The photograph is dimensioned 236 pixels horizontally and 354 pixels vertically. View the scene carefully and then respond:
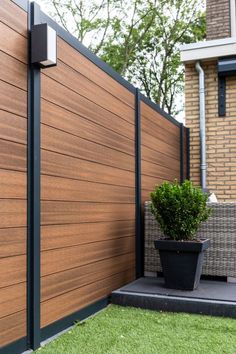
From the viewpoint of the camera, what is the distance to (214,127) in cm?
588

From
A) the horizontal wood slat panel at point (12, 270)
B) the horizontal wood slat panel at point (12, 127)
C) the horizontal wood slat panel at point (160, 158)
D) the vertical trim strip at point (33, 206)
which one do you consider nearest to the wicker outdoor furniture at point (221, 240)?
the horizontal wood slat panel at point (160, 158)

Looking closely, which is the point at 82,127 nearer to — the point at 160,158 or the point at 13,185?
the point at 13,185

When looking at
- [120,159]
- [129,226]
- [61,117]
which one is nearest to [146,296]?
[129,226]

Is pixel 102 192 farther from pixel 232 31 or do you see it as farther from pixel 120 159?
pixel 232 31

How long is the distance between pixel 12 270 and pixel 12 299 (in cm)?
16

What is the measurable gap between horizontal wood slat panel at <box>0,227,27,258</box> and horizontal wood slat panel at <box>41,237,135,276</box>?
22 centimetres

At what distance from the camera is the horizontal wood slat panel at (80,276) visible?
2643mm

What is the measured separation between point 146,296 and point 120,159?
123 centimetres

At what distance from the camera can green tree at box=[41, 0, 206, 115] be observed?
50.7ft

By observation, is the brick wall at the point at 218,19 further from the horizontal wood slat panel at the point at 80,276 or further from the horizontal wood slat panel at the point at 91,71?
the horizontal wood slat panel at the point at 80,276

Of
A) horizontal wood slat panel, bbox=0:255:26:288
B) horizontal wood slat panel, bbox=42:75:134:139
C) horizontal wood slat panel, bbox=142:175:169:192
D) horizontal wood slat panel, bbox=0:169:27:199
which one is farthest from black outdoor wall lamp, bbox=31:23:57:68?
horizontal wood slat panel, bbox=142:175:169:192

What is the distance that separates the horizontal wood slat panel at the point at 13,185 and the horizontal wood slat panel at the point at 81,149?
32cm

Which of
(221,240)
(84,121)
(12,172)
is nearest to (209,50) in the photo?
(221,240)

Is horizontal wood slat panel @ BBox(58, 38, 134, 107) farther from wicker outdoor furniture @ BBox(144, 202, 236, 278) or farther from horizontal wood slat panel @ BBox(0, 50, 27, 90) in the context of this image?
wicker outdoor furniture @ BBox(144, 202, 236, 278)
